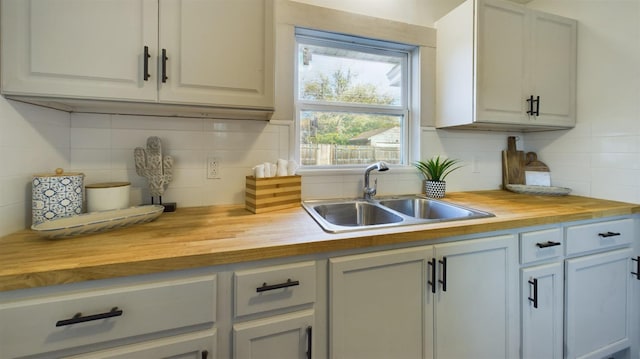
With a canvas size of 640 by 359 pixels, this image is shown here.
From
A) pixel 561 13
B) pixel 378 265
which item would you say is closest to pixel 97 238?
pixel 378 265

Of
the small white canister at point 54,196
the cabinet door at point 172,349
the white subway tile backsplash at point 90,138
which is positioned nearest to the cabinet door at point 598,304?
the cabinet door at point 172,349

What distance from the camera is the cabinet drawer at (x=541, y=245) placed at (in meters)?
1.21

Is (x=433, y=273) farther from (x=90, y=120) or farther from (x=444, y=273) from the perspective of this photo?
(x=90, y=120)

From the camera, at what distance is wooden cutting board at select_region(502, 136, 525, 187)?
2.07 m

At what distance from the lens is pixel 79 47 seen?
97 centimetres

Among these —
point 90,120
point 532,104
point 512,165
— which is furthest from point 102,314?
point 512,165

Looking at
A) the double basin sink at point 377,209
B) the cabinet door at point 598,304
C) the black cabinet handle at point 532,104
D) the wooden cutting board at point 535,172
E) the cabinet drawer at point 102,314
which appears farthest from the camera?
the wooden cutting board at point 535,172

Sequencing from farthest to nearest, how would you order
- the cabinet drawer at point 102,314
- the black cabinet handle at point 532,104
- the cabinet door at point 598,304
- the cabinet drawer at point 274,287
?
the black cabinet handle at point 532,104
the cabinet door at point 598,304
the cabinet drawer at point 274,287
the cabinet drawer at point 102,314

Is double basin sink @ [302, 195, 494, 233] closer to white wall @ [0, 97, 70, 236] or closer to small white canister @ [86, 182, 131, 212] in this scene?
small white canister @ [86, 182, 131, 212]

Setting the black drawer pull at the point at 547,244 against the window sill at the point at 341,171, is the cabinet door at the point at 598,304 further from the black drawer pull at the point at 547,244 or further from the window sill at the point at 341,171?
the window sill at the point at 341,171

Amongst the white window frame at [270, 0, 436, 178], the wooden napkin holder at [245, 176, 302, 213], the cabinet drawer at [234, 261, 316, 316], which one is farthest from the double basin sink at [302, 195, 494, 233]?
the cabinet drawer at [234, 261, 316, 316]

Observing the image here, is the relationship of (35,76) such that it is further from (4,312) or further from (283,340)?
(283,340)

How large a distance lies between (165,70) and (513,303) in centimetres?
187

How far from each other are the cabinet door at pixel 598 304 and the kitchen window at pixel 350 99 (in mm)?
1157
